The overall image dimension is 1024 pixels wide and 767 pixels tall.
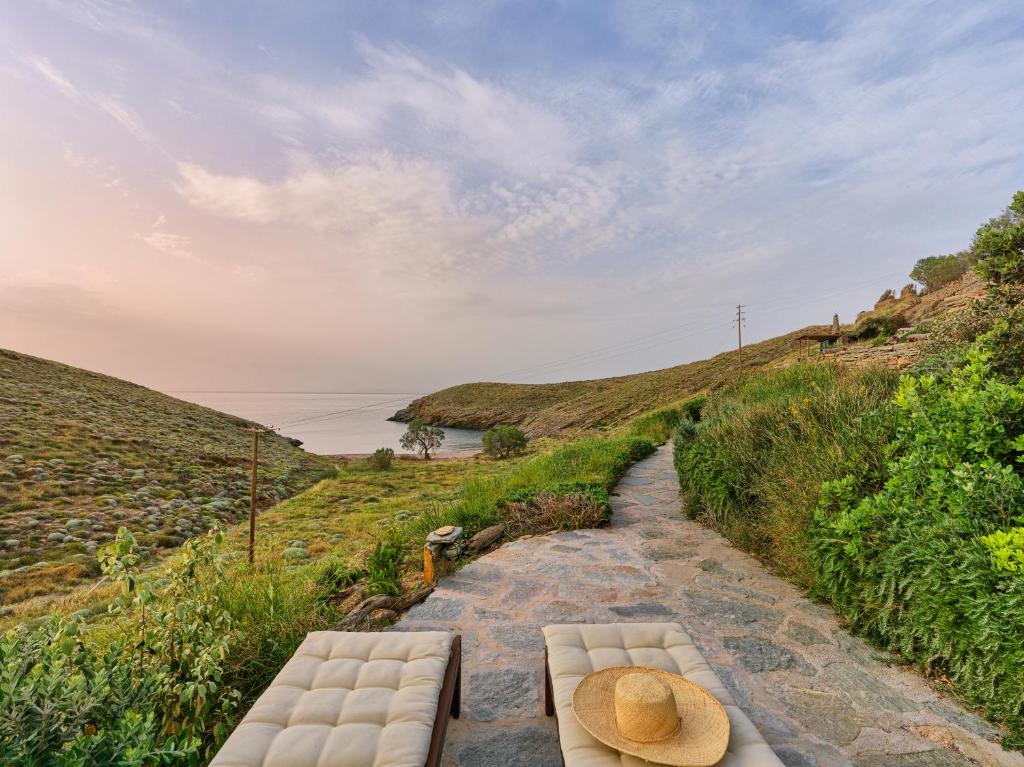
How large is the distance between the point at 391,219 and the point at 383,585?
7299 millimetres

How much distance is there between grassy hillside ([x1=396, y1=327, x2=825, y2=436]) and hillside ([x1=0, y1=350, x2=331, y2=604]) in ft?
51.2

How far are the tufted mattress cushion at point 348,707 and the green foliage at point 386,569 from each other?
5.44 ft

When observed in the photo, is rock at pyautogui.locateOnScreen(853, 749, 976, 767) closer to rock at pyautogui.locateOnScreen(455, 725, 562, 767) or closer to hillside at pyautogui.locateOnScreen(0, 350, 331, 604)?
rock at pyautogui.locateOnScreen(455, 725, 562, 767)

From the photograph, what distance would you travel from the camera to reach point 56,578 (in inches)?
248

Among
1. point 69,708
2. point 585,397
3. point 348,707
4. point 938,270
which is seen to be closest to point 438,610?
point 348,707

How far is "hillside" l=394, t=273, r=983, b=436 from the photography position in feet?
54.8

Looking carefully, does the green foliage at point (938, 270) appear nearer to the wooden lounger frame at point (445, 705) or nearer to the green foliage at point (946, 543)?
the green foliage at point (946, 543)

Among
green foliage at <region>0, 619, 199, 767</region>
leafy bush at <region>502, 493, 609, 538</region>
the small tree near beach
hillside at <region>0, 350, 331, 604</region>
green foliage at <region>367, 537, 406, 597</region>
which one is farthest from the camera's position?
Result: the small tree near beach

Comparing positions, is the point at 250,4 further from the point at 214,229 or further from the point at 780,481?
the point at 780,481

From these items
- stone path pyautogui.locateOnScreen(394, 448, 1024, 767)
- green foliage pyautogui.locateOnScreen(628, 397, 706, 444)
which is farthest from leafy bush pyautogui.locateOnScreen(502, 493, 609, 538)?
green foliage pyautogui.locateOnScreen(628, 397, 706, 444)

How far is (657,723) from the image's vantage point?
1.71 metres

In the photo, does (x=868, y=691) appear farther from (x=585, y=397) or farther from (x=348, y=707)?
(x=585, y=397)

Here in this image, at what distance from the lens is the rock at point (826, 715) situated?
2.42 m

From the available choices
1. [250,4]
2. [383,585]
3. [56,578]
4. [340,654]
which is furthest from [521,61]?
[56,578]
